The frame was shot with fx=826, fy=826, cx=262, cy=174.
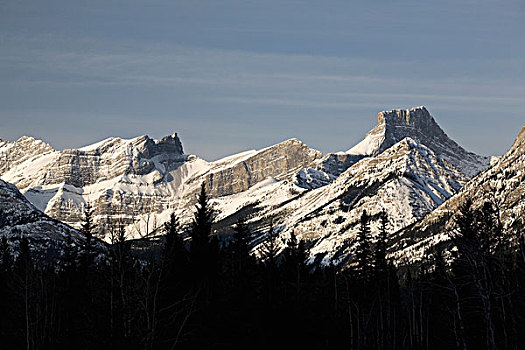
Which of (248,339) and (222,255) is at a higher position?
(222,255)

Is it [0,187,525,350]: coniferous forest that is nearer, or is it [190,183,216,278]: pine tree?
[0,187,525,350]: coniferous forest

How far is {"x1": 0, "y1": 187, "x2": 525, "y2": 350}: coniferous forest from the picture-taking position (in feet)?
133

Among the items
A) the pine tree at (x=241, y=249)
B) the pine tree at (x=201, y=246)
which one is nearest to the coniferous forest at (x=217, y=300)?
the pine tree at (x=201, y=246)

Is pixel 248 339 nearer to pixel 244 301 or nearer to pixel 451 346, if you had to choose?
pixel 244 301

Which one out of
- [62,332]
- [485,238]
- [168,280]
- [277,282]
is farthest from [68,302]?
[485,238]

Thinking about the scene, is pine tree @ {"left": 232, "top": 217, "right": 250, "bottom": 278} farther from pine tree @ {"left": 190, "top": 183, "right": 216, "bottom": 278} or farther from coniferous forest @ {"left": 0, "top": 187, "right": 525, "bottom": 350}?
pine tree @ {"left": 190, "top": 183, "right": 216, "bottom": 278}

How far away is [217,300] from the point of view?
5416 cm

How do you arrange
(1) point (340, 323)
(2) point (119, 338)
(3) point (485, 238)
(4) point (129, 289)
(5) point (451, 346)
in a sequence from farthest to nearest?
(5) point (451, 346) → (1) point (340, 323) → (3) point (485, 238) → (4) point (129, 289) → (2) point (119, 338)

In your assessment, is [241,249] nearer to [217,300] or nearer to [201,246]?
[201,246]

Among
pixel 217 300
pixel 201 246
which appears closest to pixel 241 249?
pixel 201 246

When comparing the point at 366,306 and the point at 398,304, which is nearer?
the point at 366,306

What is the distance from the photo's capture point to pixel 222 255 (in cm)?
8188

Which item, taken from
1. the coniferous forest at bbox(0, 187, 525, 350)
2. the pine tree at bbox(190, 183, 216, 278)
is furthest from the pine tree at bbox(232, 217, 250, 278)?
the pine tree at bbox(190, 183, 216, 278)

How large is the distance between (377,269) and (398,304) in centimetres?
1325
